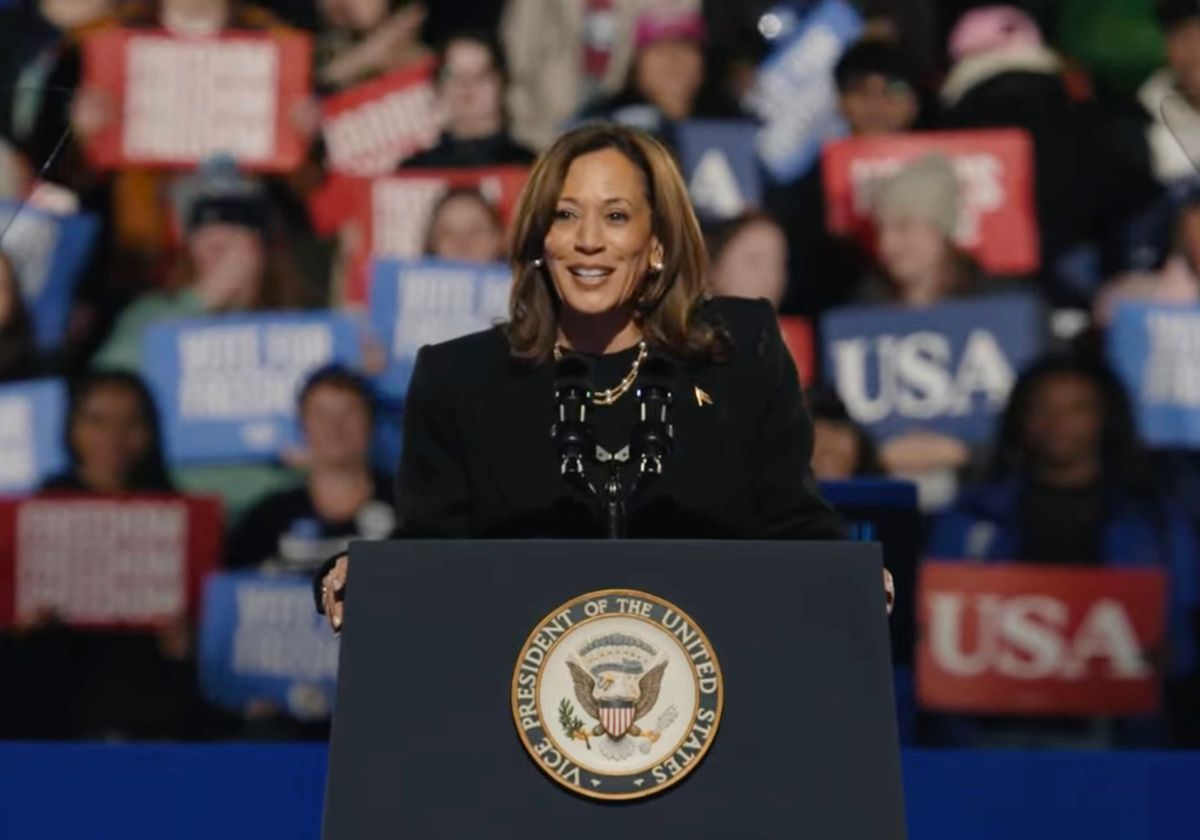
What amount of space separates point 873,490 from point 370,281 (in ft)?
5.49

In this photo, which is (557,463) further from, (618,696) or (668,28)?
(668,28)

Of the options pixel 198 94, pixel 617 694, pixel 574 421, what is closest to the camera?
pixel 617 694

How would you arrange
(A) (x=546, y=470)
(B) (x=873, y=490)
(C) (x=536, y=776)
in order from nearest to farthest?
1. (C) (x=536, y=776)
2. (A) (x=546, y=470)
3. (B) (x=873, y=490)

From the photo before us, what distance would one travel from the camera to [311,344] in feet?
15.0

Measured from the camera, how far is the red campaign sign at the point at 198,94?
183 inches

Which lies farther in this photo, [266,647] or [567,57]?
[567,57]

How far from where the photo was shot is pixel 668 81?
15.0ft

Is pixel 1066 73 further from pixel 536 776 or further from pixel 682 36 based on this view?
pixel 536 776

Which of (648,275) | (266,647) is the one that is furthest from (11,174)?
(648,275)

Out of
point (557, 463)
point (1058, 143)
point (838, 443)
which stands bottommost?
point (557, 463)

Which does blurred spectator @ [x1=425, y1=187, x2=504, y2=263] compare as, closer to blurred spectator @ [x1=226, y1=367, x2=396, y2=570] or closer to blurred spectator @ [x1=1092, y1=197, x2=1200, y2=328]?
blurred spectator @ [x1=226, y1=367, x2=396, y2=570]

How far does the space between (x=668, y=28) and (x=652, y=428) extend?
2725 mm

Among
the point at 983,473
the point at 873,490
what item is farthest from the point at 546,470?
the point at 983,473

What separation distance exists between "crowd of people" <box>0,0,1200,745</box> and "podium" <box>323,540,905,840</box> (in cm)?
249
